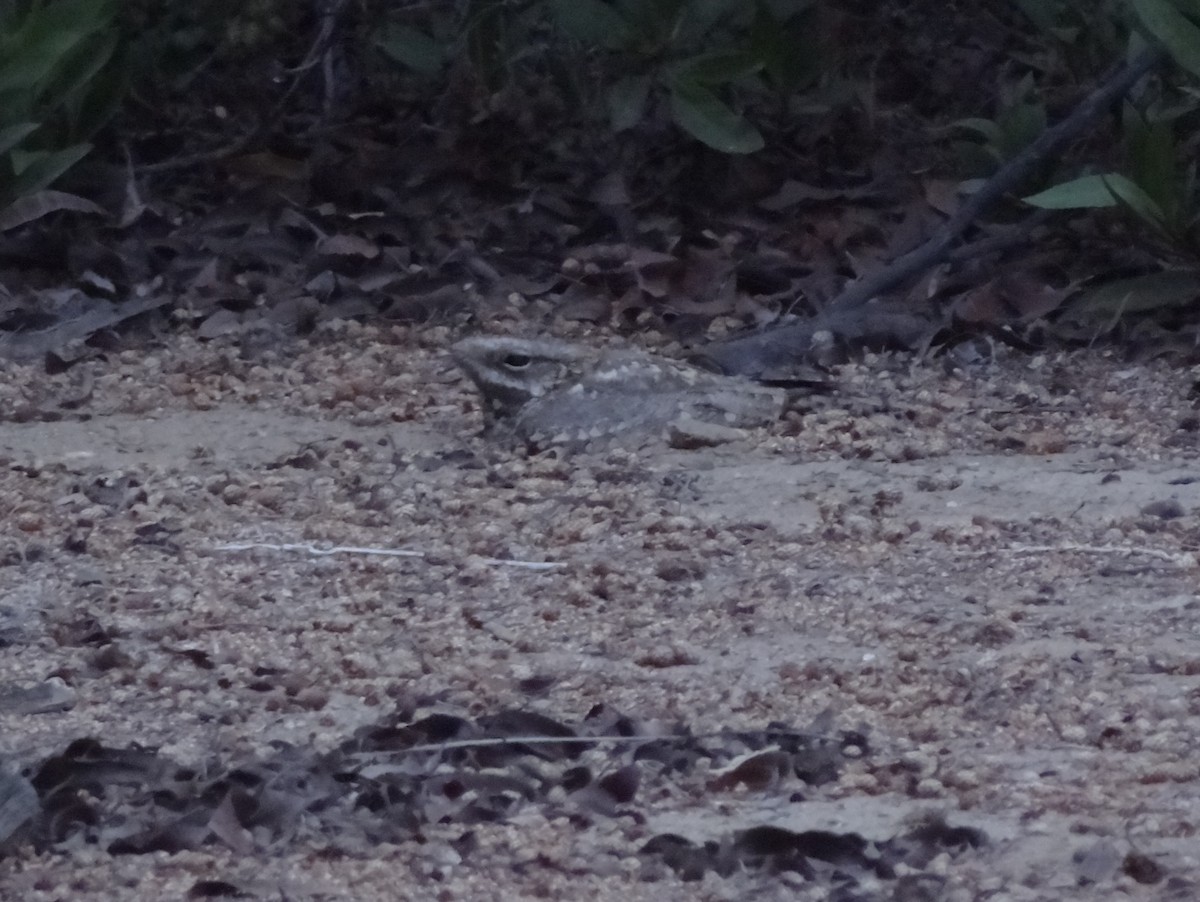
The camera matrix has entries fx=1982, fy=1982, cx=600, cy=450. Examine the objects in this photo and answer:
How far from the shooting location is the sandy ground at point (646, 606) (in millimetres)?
2502

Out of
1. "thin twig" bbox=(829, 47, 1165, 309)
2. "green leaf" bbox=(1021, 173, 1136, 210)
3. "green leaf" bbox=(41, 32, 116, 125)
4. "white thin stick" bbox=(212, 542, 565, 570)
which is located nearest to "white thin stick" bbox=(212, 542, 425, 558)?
"white thin stick" bbox=(212, 542, 565, 570)

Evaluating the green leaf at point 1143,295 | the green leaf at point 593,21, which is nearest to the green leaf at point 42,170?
the green leaf at point 593,21

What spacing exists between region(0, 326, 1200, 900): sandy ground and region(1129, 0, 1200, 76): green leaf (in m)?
0.80

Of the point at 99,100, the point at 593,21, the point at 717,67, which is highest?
the point at 593,21

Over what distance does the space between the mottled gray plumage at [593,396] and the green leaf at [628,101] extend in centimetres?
139

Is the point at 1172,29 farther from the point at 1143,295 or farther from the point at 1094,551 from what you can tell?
the point at 1094,551

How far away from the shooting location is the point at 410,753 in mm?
2791

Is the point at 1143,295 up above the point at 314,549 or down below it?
above

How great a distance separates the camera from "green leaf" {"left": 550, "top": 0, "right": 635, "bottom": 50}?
5906 mm

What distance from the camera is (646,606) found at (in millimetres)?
3533

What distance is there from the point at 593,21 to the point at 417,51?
2.79ft

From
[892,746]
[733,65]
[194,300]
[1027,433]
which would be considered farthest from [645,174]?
[892,746]

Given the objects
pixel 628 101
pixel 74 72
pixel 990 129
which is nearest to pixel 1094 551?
pixel 990 129

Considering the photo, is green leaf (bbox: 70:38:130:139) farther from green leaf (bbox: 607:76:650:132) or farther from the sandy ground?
green leaf (bbox: 607:76:650:132)
